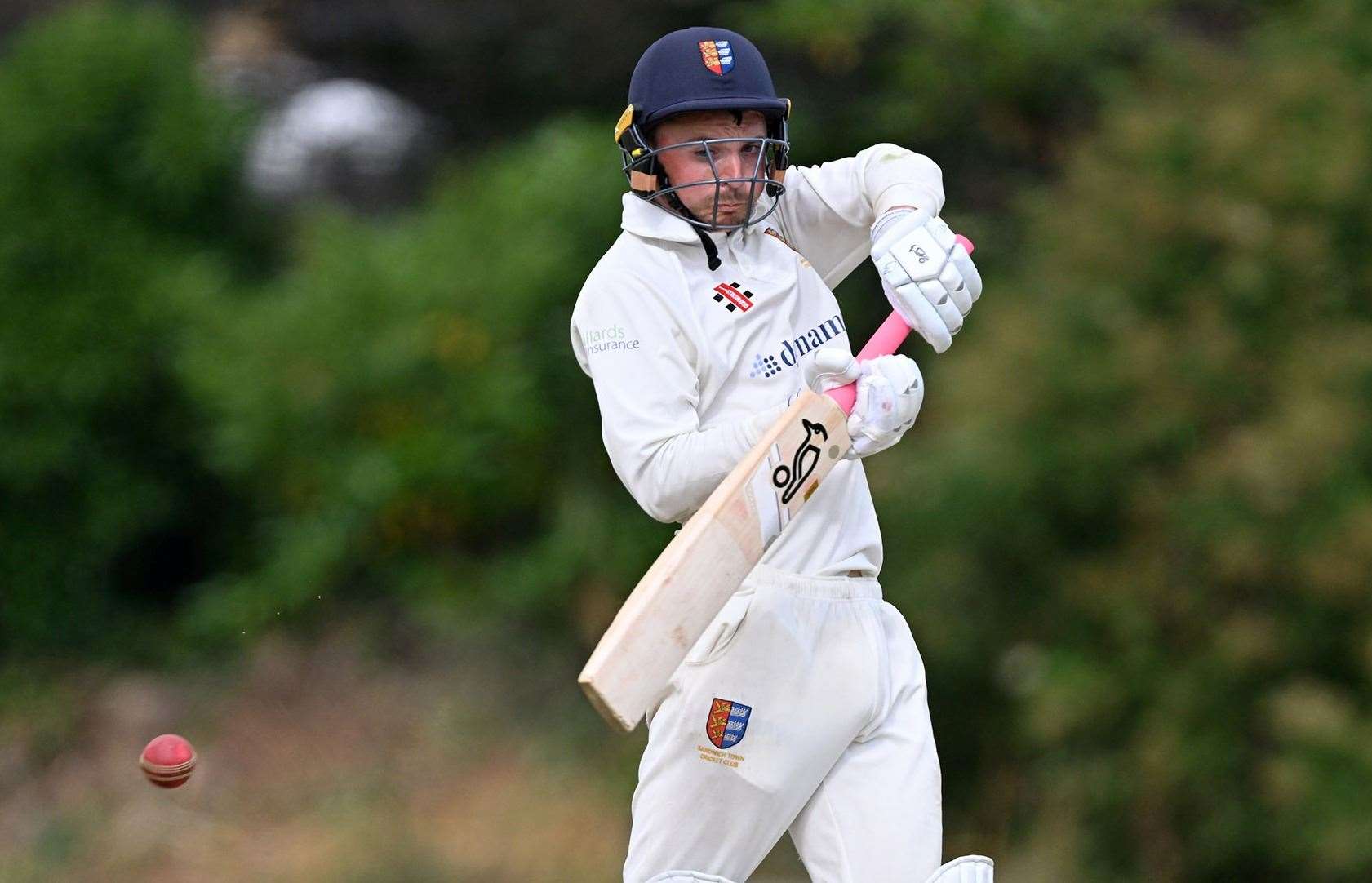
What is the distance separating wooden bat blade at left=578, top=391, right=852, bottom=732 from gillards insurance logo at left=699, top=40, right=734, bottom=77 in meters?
0.53

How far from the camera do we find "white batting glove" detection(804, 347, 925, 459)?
8.57 ft

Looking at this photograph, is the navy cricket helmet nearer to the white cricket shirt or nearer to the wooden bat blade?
the white cricket shirt

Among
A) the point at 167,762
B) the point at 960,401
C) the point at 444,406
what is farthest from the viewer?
the point at 444,406

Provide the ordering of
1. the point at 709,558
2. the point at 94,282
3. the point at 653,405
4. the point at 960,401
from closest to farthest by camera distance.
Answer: the point at 709,558 < the point at 653,405 < the point at 960,401 < the point at 94,282

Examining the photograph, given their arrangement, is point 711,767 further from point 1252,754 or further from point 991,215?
point 991,215

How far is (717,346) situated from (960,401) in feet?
14.2

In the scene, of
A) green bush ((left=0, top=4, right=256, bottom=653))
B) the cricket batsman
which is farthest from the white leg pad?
green bush ((left=0, top=4, right=256, bottom=653))

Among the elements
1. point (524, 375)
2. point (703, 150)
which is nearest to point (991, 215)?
point (524, 375)

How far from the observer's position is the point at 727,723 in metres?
2.73

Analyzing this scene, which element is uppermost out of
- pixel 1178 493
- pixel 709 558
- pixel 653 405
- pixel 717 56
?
pixel 717 56

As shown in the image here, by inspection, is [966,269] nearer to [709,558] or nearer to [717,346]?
[717,346]

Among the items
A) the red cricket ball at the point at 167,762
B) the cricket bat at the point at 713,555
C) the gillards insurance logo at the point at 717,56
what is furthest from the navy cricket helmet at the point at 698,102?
the red cricket ball at the point at 167,762

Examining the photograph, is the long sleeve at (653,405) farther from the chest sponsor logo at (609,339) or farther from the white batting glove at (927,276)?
the white batting glove at (927,276)

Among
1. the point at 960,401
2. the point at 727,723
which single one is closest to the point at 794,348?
the point at 727,723
